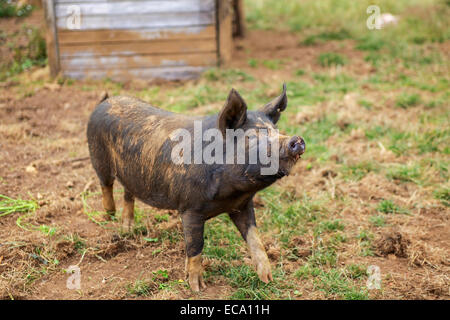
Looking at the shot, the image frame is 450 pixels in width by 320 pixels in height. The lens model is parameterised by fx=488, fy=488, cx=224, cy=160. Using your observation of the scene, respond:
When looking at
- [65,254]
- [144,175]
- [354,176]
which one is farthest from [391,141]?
[65,254]

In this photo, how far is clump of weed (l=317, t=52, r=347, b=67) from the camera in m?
9.01

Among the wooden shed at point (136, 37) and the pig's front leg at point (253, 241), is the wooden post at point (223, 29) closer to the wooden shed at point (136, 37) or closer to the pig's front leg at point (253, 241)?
the wooden shed at point (136, 37)

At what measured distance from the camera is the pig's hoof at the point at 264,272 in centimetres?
328

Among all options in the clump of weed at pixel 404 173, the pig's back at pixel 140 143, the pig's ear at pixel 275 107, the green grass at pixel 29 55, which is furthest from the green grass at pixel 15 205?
the green grass at pixel 29 55

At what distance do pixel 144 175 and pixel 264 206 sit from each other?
5.23ft

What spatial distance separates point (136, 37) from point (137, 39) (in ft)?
0.13

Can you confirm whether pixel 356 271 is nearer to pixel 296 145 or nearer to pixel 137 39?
pixel 296 145

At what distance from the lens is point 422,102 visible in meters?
6.99

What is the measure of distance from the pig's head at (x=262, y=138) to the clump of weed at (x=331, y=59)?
6263mm

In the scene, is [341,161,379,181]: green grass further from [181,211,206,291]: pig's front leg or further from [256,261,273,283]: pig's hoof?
[181,211,206,291]: pig's front leg

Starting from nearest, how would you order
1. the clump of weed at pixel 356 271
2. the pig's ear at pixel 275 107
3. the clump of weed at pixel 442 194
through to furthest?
the pig's ear at pixel 275 107
the clump of weed at pixel 356 271
the clump of weed at pixel 442 194

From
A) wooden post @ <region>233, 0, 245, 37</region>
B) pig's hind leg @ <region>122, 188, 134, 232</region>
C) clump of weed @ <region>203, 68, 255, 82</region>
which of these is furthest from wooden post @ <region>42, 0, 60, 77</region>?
pig's hind leg @ <region>122, 188, 134, 232</region>

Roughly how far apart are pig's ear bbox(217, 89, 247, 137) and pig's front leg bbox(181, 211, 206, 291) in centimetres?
64
